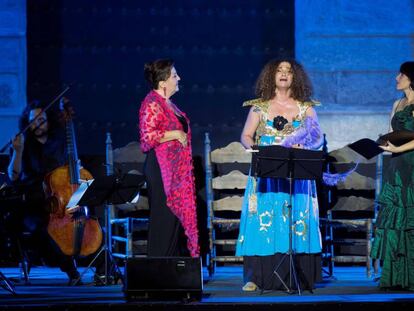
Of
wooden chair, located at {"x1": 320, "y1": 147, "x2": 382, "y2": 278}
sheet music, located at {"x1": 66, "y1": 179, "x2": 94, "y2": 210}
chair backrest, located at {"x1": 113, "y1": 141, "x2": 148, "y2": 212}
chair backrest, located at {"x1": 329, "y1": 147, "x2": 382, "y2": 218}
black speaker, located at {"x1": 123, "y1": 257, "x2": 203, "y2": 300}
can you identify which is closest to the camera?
black speaker, located at {"x1": 123, "y1": 257, "x2": 203, "y2": 300}

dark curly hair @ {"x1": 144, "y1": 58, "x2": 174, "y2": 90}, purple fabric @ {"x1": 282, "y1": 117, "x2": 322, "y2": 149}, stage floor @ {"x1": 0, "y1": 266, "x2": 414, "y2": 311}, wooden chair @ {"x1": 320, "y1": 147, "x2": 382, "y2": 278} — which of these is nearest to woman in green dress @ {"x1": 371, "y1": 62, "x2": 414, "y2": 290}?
stage floor @ {"x1": 0, "y1": 266, "x2": 414, "y2": 311}

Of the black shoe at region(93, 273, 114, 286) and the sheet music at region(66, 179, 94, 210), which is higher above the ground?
the sheet music at region(66, 179, 94, 210)

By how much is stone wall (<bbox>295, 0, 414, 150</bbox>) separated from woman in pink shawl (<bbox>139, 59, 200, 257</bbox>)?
2.46m

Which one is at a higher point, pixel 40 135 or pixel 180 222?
pixel 40 135

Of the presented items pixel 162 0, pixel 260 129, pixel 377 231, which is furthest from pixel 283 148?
pixel 162 0

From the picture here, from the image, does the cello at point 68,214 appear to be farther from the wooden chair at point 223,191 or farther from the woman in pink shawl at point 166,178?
the wooden chair at point 223,191

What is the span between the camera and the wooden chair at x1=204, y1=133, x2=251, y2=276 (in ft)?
22.7

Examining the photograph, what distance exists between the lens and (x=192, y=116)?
25.5ft

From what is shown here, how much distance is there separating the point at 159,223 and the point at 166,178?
30 cm

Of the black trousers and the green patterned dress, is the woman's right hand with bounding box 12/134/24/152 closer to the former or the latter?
the black trousers

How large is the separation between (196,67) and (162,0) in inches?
27.2

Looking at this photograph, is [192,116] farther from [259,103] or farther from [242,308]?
[242,308]

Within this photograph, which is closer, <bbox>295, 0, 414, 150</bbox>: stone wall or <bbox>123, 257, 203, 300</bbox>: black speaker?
<bbox>123, 257, 203, 300</bbox>: black speaker

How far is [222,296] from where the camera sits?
17.3 ft
